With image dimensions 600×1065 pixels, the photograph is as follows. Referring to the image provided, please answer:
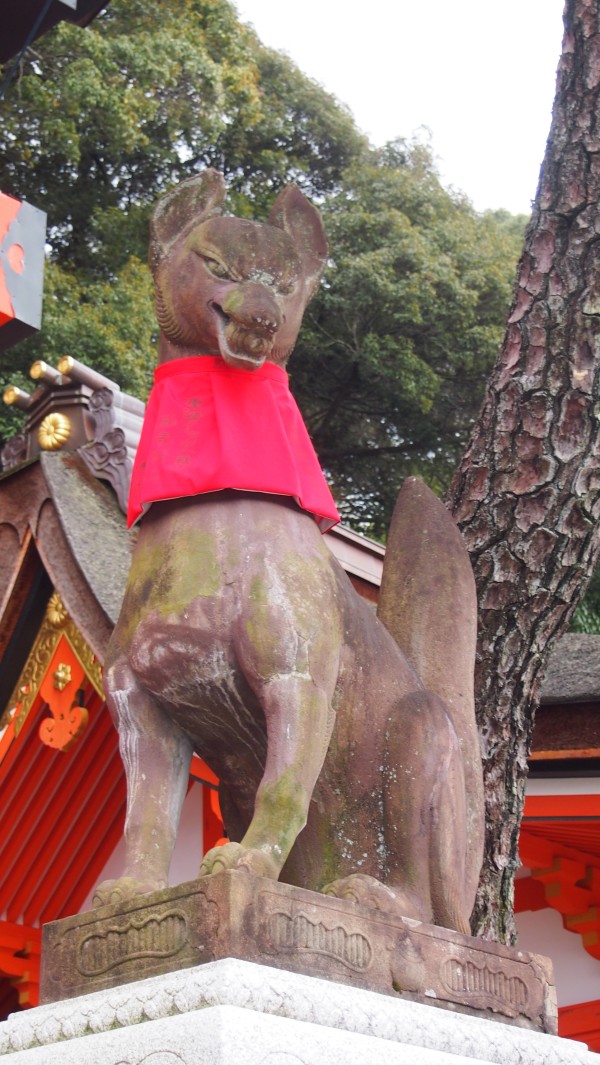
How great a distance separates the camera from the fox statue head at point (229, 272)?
97.5 inches

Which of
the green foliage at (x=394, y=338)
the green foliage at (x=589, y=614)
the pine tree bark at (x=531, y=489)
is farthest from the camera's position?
the green foliage at (x=394, y=338)

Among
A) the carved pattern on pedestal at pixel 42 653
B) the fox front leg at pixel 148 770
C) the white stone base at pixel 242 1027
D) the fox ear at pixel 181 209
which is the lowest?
the white stone base at pixel 242 1027

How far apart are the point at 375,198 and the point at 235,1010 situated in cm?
1543

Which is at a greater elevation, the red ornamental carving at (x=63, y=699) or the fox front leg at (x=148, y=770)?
the red ornamental carving at (x=63, y=699)

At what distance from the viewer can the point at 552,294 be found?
3.63m

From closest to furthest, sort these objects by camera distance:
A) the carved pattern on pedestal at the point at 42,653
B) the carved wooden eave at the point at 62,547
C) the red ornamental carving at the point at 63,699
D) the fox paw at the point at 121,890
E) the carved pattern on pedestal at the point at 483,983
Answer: the fox paw at the point at 121,890 < the carved pattern on pedestal at the point at 483,983 < the carved wooden eave at the point at 62,547 < the red ornamental carving at the point at 63,699 < the carved pattern on pedestal at the point at 42,653

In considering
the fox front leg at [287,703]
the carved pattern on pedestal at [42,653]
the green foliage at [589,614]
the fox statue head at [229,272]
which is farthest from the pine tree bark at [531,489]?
the green foliage at [589,614]

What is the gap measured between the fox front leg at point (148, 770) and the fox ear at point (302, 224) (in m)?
0.96

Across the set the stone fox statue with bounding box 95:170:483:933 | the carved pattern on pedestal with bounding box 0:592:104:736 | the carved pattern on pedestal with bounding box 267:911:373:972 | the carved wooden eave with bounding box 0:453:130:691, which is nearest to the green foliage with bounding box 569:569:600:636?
the carved pattern on pedestal with bounding box 0:592:104:736

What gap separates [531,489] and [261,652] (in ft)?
4.73

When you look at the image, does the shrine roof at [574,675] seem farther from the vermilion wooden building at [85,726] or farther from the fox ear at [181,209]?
the fox ear at [181,209]

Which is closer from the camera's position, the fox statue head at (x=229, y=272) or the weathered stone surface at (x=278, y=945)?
the weathered stone surface at (x=278, y=945)

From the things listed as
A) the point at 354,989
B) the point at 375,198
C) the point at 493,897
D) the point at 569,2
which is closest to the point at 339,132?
the point at 375,198

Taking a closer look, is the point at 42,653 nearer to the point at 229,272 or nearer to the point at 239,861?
the point at 229,272
